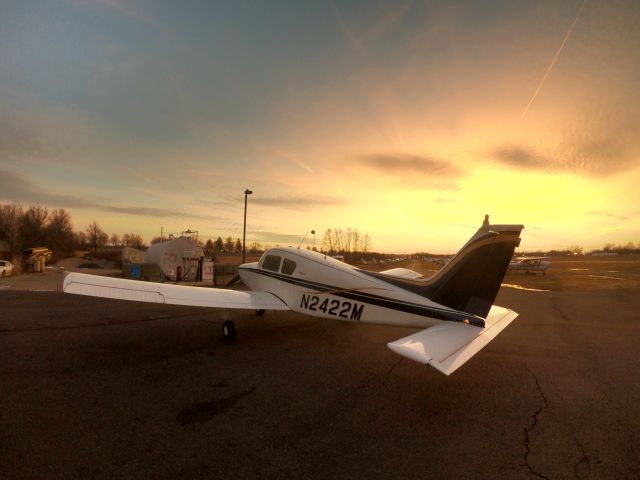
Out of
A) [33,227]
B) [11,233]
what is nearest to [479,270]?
[11,233]

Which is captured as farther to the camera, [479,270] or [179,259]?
[179,259]

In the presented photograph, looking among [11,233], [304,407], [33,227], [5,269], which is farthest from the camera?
[33,227]

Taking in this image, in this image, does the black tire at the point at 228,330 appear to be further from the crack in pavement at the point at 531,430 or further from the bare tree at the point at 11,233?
the bare tree at the point at 11,233

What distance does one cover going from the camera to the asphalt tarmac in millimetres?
4152

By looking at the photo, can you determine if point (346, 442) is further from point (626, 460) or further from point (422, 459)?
point (626, 460)

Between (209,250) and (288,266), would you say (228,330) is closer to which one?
(288,266)

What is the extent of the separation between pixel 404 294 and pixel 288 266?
13.1ft

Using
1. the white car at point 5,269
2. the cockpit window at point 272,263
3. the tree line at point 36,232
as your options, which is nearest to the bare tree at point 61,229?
the tree line at point 36,232

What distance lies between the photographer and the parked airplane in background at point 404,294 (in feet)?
22.3

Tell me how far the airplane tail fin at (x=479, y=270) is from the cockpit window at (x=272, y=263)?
17.2ft

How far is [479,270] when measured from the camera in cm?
760

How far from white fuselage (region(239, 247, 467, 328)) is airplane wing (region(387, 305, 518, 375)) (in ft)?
2.16

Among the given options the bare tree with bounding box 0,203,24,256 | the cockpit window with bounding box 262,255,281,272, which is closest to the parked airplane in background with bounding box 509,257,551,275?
the cockpit window with bounding box 262,255,281,272

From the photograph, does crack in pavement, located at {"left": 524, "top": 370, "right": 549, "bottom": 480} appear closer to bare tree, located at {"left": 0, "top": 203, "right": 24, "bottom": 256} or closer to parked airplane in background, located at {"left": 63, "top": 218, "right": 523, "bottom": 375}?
parked airplane in background, located at {"left": 63, "top": 218, "right": 523, "bottom": 375}
